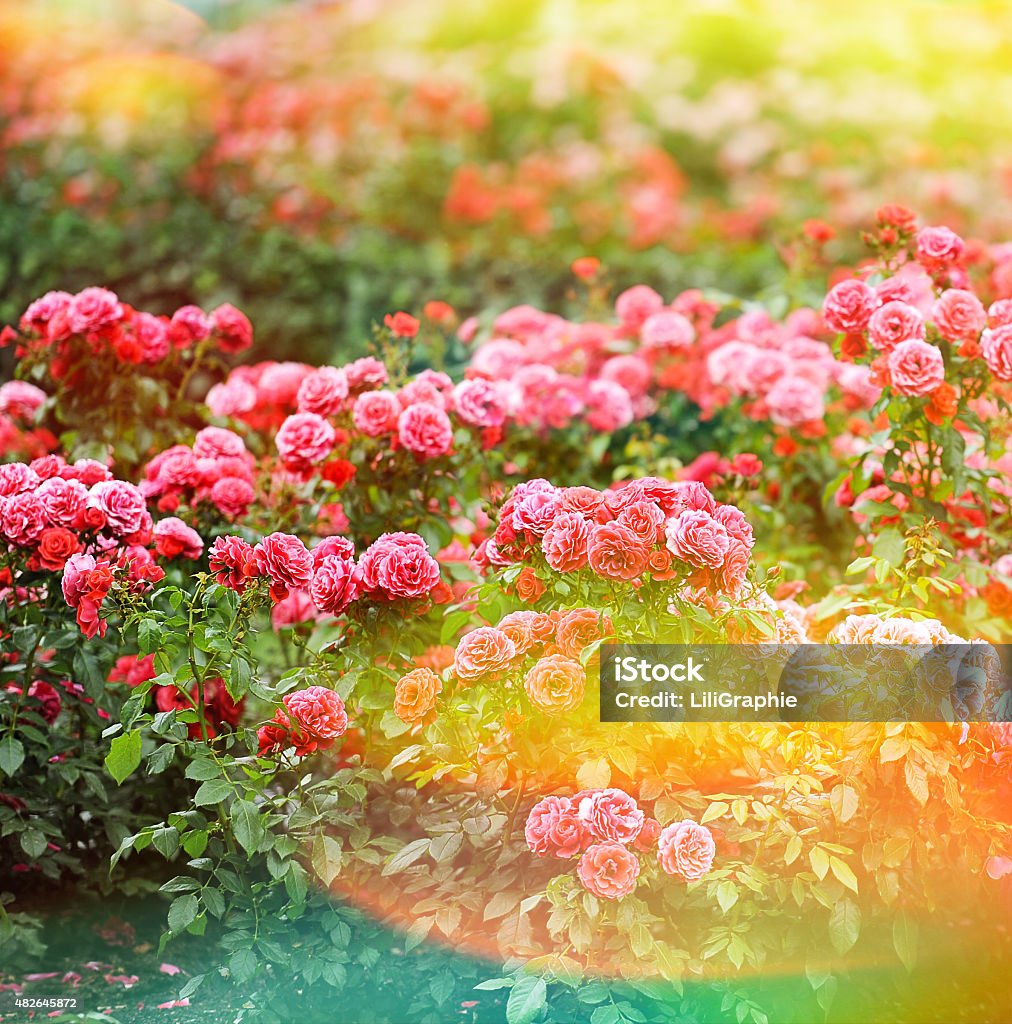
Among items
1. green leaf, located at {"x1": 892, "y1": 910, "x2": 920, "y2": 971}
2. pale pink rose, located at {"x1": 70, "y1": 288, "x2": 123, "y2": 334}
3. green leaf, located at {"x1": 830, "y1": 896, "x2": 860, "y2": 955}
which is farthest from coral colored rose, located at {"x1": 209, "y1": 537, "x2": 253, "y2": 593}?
green leaf, located at {"x1": 892, "y1": 910, "x2": 920, "y2": 971}

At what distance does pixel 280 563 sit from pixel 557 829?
22.5 inches

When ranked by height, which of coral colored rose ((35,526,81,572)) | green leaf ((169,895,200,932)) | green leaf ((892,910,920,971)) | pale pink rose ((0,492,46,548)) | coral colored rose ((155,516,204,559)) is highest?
pale pink rose ((0,492,46,548))

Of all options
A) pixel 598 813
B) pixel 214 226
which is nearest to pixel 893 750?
pixel 598 813

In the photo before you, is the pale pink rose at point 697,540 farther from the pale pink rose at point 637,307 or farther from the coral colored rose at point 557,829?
the pale pink rose at point 637,307

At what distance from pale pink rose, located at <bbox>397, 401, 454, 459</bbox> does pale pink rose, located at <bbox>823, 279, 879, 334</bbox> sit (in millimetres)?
743

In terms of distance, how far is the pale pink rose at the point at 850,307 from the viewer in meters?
2.20

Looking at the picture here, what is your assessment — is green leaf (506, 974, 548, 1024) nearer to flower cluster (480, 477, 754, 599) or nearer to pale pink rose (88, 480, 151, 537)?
flower cluster (480, 477, 754, 599)

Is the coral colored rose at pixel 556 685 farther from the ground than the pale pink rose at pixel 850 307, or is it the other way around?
the pale pink rose at pixel 850 307

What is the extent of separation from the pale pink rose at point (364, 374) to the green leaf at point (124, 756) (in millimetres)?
885

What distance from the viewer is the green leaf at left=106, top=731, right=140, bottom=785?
174cm

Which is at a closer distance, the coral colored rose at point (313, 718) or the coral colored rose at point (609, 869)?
the coral colored rose at point (609, 869)

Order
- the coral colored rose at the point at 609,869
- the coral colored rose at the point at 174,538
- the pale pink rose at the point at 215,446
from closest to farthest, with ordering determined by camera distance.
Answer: the coral colored rose at the point at 609,869 → the coral colored rose at the point at 174,538 → the pale pink rose at the point at 215,446

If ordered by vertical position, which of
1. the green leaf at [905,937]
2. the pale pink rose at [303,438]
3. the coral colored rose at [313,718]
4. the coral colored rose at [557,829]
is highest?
the pale pink rose at [303,438]

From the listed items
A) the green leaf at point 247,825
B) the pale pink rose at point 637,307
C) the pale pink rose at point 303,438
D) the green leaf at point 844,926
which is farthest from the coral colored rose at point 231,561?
the pale pink rose at point 637,307
